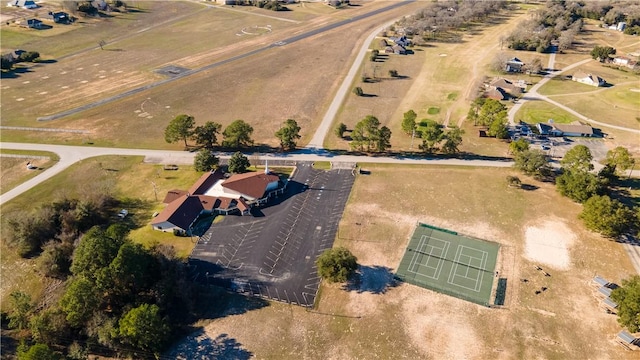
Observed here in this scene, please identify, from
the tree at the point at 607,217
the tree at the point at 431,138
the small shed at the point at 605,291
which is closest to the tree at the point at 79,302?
the small shed at the point at 605,291

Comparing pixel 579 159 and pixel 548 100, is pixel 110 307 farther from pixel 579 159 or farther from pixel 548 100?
pixel 548 100

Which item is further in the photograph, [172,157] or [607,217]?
[172,157]

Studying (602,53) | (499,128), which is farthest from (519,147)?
(602,53)

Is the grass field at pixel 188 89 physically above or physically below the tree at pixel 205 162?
above

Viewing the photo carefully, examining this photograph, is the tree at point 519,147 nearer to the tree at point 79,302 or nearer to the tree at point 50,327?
the tree at point 79,302

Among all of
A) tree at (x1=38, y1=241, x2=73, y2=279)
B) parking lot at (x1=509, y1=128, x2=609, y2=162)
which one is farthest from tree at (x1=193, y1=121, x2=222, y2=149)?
parking lot at (x1=509, y1=128, x2=609, y2=162)

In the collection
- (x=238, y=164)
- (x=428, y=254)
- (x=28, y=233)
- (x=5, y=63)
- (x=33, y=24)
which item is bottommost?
(x=428, y=254)

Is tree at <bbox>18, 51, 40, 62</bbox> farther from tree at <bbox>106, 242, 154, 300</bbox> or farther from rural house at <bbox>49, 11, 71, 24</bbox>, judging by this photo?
tree at <bbox>106, 242, 154, 300</bbox>
